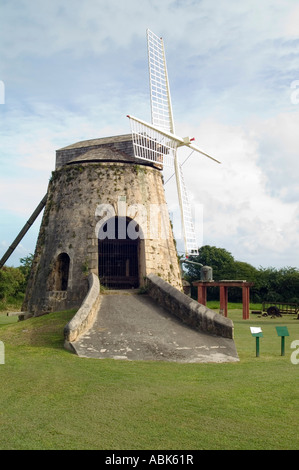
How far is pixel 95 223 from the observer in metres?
18.5

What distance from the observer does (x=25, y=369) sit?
991 centimetres

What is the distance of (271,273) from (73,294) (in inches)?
1458

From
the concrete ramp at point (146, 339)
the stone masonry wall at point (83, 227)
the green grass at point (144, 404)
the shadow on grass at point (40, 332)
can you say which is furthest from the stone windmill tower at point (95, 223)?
the green grass at point (144, 404)

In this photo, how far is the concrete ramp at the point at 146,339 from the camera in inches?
461

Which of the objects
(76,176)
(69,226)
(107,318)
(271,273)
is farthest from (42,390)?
(271,273)

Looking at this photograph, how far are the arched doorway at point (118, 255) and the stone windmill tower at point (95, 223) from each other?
0.07m

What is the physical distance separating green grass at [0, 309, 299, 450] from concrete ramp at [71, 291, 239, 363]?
2.09 feet

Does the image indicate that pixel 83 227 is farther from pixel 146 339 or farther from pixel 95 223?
pixel 146 339

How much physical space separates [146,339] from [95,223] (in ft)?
22.2

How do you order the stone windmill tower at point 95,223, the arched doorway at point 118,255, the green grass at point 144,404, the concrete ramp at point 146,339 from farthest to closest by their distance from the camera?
the arched doorway at point 118,255
the stone windmill tower at point 95,223
the concrete ramp at point 146,339
the green grass at point 144,404

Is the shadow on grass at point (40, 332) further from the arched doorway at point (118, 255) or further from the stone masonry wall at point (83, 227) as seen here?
the arched doorway at point (118, 255)

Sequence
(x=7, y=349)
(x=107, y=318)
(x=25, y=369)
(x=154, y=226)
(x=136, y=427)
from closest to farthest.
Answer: (x=136, y=427), (x=25, y=369), (x=7, y=349), (x=107, y=318), (x=154, y=226)

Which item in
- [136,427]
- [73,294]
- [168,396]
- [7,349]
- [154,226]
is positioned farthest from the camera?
[154,226]

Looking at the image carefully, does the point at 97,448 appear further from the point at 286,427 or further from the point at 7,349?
the point at 7,349
